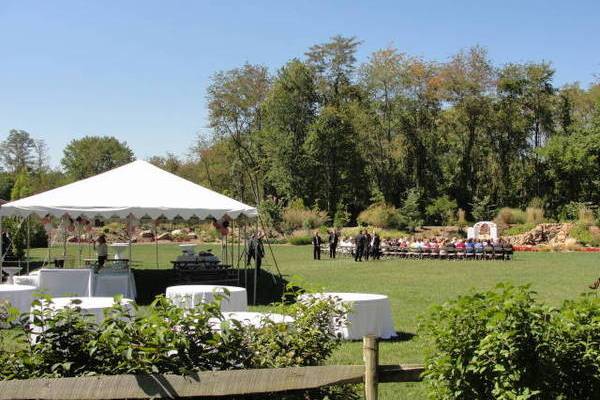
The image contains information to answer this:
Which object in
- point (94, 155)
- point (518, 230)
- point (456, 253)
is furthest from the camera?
point (94, 155)

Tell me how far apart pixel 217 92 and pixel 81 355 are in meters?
69.2

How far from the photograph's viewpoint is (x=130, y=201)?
1557cm

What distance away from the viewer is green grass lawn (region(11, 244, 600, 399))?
31.8 feet

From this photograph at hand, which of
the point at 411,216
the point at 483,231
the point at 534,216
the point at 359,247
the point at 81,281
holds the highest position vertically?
the point at 411,216

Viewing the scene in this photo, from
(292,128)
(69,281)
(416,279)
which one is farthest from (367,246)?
(292,128)

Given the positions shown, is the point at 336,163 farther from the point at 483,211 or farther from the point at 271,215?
the point at 483,211

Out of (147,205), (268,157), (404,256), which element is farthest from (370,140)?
(147,205)

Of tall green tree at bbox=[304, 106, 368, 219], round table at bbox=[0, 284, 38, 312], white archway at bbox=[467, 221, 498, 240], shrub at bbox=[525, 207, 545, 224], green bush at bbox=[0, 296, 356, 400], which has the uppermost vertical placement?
tall green tree at bbox=[304, 106, 368, 219]

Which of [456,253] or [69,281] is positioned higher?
[456,253]

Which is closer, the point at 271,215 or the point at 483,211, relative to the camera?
the point at 271,215

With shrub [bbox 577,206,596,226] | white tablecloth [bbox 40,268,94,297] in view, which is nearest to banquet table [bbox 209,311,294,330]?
white tablecloth [bbox 40,268,94,297]

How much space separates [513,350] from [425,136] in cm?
5568

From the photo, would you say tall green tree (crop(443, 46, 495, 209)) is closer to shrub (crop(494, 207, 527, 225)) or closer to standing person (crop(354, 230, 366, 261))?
shrub (crop(494, 207, 527, 225))

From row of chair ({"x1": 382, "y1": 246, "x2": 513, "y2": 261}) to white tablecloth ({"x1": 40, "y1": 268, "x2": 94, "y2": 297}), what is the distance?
18863mm
